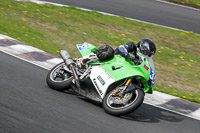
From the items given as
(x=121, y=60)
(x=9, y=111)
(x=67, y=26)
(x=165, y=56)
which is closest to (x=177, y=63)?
(x=165, y=56)

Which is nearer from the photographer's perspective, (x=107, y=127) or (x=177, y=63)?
(x=107, y=127)

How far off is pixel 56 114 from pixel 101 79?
1.20 m

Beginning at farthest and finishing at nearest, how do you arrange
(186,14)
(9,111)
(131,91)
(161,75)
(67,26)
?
(186,14)
(67,26)
(161,75)
(131,91)
(9,111)

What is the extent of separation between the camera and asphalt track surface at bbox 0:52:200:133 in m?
5.00

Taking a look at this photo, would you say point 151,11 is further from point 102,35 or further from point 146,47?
point 146,47

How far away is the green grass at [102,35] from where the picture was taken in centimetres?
968

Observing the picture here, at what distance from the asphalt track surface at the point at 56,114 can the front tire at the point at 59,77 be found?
4.6 inches

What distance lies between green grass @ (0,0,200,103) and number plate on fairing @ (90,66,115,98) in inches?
96.1

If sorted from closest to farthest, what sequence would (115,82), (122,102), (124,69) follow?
1. (122,102)
2. (124,69)
3. (115,82)

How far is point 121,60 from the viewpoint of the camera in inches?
252

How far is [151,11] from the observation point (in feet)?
53.7

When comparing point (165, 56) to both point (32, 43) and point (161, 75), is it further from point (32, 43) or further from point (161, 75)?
point (32, 43)

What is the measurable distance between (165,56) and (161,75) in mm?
1846

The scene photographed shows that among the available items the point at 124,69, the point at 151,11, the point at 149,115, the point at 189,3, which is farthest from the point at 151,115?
the point at 189,3
